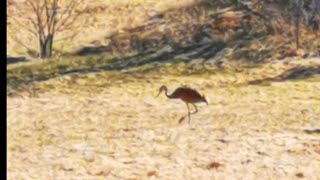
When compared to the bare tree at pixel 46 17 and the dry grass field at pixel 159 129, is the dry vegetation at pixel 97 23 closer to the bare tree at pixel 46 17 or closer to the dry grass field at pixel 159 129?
the bare tree at pixel 46 17

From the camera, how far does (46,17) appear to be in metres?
14.0

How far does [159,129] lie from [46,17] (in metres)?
5.64

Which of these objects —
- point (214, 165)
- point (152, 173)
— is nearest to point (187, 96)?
point (214, 165)

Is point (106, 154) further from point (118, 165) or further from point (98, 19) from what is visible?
point (98, 19)

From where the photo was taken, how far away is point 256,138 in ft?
29.4

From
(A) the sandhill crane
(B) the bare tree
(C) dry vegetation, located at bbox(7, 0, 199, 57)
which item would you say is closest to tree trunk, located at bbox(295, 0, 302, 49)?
(C) dry vegetation, located at bbox(7, 0, 199, 57)

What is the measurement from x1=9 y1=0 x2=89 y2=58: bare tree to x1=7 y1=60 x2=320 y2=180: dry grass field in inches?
70.7

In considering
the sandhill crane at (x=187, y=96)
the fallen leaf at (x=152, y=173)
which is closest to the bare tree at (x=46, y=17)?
the sandhill crane at (x=187, y=96)

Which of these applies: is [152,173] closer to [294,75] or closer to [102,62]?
[294,75]

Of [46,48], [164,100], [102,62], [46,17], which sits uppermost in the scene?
[46,17]

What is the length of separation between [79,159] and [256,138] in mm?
2497

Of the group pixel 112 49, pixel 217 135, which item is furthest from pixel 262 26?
pixel 217 135

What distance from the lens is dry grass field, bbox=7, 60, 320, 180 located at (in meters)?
8.10

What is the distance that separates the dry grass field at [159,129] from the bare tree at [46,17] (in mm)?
1796
